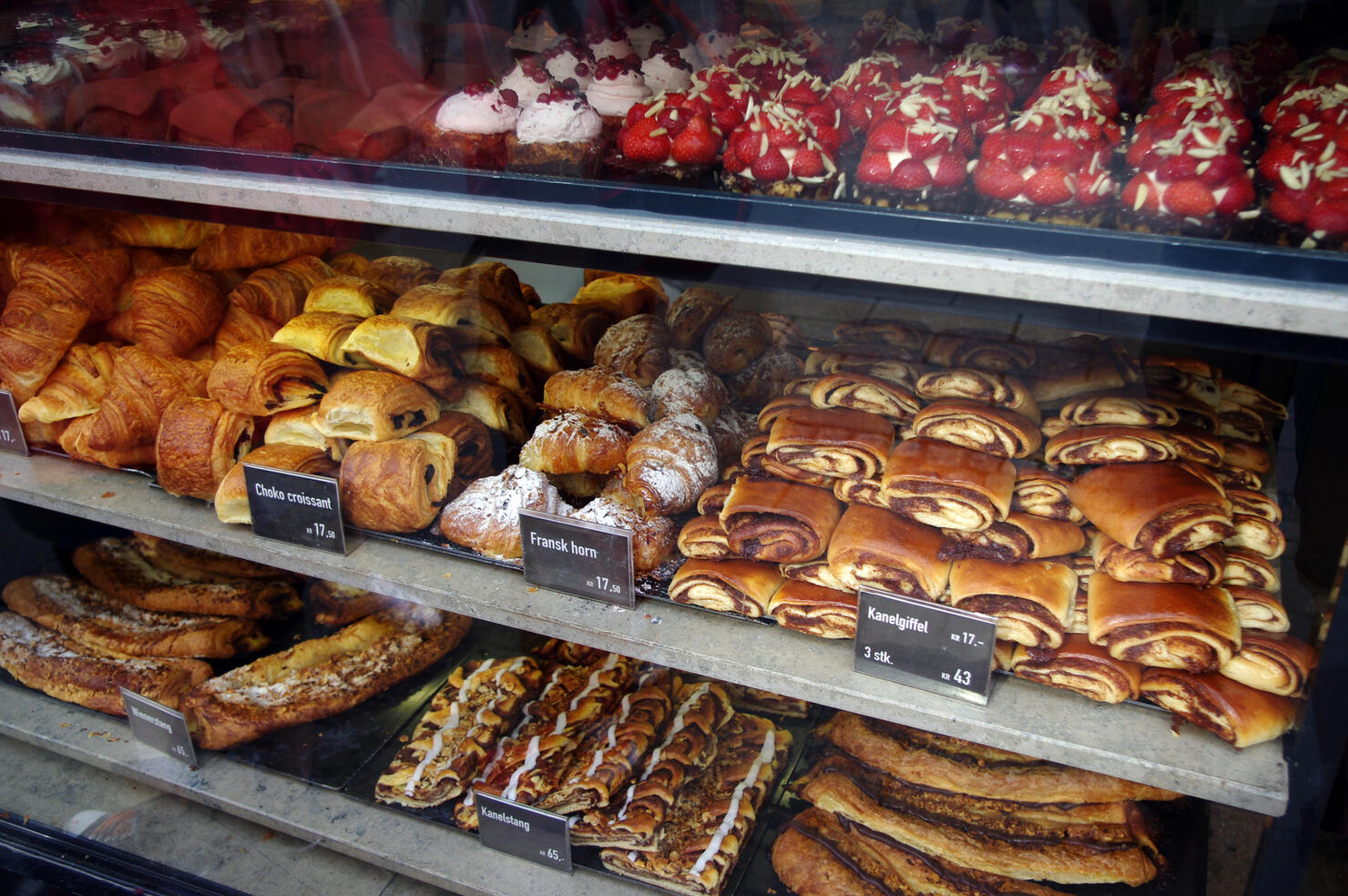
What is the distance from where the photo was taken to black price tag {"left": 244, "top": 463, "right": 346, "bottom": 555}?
1919 millimetres

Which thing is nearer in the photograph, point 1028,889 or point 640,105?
point 640,105

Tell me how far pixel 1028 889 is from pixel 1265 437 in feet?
3.47

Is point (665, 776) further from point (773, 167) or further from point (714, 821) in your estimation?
point (773, 167)

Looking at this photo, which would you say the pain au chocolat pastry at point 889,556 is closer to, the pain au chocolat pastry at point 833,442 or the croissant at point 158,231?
the pain au chocolat pastry at point 833,442

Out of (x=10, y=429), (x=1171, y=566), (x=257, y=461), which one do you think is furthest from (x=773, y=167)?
(x=10, y=429)

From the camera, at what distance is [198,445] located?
2.07 m

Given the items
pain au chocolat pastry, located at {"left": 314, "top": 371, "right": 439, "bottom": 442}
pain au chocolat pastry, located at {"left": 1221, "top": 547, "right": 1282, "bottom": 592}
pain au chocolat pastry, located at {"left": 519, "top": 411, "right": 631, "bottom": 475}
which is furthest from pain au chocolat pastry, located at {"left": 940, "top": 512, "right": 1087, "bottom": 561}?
pain au chocolat pastry, located at {"left": 314, "top": 371, "right": 439, "bottom": 442}

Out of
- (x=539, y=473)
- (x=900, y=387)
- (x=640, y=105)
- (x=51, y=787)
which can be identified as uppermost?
(x=640, y=105)

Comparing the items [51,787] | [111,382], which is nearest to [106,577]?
[51,787]

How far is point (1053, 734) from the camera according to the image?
1.42 metres

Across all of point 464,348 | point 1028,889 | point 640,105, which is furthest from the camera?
point 464,348

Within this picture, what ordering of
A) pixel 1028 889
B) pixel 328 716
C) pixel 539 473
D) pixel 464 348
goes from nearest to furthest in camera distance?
pixel 1028 889 < pixel 539 473 < pixel 464 348 < pixel 328 716

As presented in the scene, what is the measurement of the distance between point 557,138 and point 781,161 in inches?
17.7

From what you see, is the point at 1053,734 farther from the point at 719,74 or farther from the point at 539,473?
the point at 719,74
